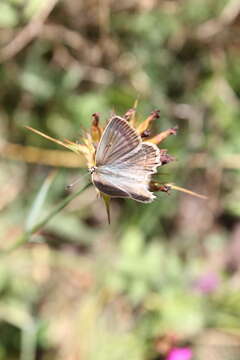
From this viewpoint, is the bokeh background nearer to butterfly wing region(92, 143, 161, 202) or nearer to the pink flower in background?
→ the pink flower in background

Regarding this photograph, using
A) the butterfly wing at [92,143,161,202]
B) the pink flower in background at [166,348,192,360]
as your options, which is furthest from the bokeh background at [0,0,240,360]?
the butterfly wing at [92,143,161,202]

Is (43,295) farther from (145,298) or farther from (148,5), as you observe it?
(148,5)

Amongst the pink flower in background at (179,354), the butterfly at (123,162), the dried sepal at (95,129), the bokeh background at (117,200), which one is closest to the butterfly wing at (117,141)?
the butterfly at (123,162)

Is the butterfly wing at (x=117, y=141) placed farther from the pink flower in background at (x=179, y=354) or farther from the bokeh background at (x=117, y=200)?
the pink flower in background at (x=179, y=354)

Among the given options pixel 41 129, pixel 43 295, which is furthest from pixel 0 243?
pixel 41 129

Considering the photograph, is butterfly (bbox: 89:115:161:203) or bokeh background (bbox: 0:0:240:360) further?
bokeh background (bbox: 0:0:240:360)

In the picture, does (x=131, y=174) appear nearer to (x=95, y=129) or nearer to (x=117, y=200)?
(x=95, y=129)

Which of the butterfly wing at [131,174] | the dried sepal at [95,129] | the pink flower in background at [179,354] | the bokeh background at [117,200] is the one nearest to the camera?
the butterfly wing at [131,174]
